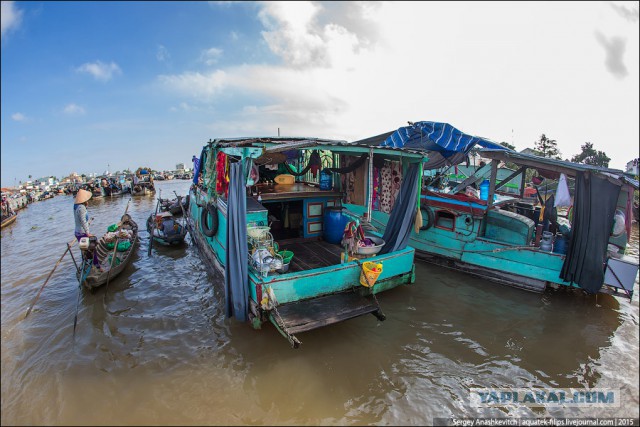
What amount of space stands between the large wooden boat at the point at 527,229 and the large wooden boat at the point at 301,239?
1.28 metres

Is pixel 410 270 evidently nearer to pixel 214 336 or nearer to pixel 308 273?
pixel 308 273

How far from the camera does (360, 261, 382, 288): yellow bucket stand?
5.86 m

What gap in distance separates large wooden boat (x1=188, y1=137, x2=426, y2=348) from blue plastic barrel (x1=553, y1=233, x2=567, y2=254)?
12.5 feet

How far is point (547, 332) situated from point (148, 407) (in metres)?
7.28

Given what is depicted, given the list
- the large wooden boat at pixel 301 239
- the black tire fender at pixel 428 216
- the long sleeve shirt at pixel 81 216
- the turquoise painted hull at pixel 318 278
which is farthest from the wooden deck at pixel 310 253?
the long sleeve shirt at pixel 81 216

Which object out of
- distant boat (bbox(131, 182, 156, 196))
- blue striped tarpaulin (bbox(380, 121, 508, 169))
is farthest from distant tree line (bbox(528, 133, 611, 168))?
distant boat (bbox(131, 182, 156, 196))

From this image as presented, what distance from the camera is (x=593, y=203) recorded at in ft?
22.3

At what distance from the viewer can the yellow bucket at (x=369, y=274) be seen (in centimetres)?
586

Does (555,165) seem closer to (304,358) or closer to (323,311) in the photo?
(323,311)

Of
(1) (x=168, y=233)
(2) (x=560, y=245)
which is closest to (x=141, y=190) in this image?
(1) (x=168, y=233)

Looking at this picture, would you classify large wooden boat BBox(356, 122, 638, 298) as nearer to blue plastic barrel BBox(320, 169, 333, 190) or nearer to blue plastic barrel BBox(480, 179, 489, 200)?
blue plastic barrel BBox(480, 179, 489, 200)

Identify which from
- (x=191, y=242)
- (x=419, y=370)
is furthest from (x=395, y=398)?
(x=191, y=242)

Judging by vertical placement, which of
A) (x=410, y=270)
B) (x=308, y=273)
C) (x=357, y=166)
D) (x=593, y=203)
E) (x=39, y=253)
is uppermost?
(x=357, y=166)

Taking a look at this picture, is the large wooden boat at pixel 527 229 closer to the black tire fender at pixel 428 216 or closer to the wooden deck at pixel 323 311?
the black tire fender at pixel 428 216
